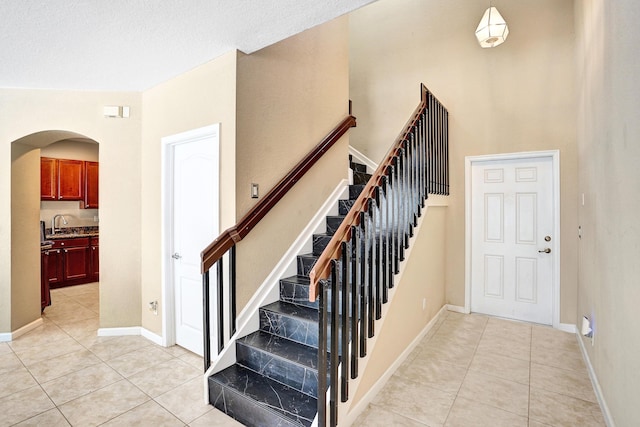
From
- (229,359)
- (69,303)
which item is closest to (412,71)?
(229,359)

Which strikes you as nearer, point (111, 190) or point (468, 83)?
point (111, 190)

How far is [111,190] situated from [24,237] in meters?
1.12

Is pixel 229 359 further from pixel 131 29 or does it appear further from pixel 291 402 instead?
pixel 131 29

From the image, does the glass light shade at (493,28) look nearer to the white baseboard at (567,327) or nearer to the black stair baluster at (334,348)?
the white baseboard at (567,327)

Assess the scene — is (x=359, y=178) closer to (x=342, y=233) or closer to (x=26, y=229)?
(x=342, y=233)

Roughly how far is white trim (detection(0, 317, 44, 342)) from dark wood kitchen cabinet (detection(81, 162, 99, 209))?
2850mm

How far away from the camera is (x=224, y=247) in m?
2.34

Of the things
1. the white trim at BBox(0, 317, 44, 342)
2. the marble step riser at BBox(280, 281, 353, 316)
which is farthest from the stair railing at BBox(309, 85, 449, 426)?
the white trim at BBox(0, 317, 44, 342)

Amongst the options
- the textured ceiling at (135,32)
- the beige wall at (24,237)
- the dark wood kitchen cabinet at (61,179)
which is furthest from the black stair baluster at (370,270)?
the dark wood kitchen cabinet at (61,179)

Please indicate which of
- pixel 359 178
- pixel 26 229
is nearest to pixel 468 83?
pixel 359 178

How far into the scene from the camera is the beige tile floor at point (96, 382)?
2111 millimetres

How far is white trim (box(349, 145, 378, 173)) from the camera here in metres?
4.86

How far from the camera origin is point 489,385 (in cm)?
246

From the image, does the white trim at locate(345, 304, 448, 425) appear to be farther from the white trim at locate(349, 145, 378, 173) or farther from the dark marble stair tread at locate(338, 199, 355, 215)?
the white trim at locate(349, 145, 378, 173)
